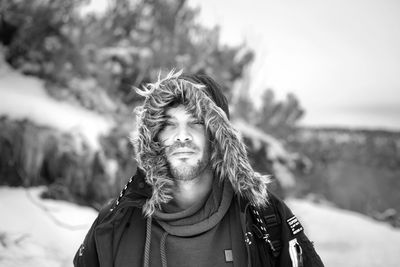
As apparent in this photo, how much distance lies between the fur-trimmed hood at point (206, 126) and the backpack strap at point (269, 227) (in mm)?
213

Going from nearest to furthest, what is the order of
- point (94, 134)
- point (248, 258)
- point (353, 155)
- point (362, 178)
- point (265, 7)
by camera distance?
point (248, 258)
point (94, 134)
point (265, 7)
point (362, 178)
point (353, 155)

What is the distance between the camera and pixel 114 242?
153 cm

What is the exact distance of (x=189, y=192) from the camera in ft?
5.91

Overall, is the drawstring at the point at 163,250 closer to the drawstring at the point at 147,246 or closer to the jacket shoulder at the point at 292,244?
the drawstring at the point at 147,246

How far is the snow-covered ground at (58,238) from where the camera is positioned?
239 cm

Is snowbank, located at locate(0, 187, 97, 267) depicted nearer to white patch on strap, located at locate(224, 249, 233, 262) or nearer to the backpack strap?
white patch on strap, located at locate(224, 249, 233, 262)

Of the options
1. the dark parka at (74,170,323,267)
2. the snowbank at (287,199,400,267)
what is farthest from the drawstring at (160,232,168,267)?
the snowbank at (287,199,400,267)

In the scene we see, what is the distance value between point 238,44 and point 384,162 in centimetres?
906

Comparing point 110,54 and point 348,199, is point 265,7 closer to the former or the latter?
point 110,54

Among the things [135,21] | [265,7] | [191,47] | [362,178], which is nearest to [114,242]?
[135,21]

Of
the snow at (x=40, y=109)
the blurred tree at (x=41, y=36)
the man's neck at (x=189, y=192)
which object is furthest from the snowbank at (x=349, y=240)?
the blurred tree at (x=41, y=36)

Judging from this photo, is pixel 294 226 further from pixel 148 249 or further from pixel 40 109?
pixel 40 109

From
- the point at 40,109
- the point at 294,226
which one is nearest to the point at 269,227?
the point at 294,226

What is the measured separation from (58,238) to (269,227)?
2083 mm
